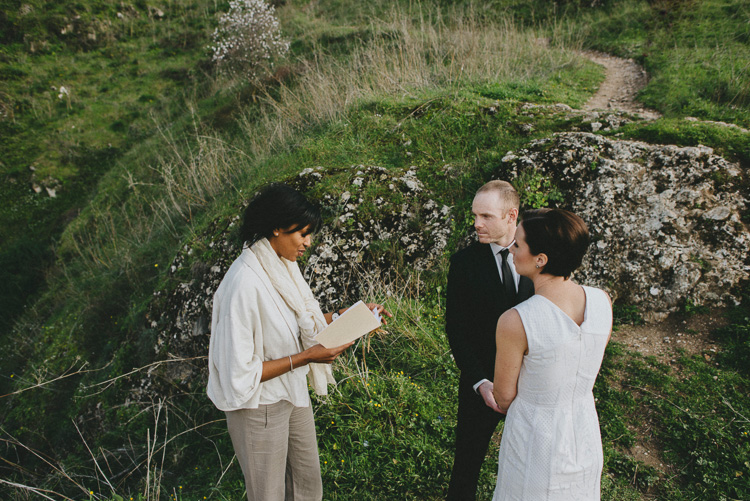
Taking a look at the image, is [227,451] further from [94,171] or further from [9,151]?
[9,151]

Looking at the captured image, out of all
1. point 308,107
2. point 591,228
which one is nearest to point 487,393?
point 591,228

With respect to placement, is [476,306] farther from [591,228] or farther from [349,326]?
[591,228]

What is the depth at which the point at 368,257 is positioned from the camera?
4.49m

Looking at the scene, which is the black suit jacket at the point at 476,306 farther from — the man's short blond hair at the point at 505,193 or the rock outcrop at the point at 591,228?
the rock outcrop at the point at 591,228

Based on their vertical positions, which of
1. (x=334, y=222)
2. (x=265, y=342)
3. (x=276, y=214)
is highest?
(x=276, y=214)

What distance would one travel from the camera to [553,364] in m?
1.56

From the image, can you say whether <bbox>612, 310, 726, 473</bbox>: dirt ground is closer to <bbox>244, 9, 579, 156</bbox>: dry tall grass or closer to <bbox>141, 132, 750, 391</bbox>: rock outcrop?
<bbox>141, 132, 750, 391</bbox>: rock outcrop

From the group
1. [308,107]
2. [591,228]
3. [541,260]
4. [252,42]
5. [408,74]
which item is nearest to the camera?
[541,260]

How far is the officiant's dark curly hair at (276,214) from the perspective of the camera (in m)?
1.96

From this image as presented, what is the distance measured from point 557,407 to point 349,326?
3.38 ft

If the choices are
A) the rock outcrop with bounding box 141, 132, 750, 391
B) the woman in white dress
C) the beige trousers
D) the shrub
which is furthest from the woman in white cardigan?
the shrub

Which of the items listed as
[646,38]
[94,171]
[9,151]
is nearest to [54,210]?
[94,171]

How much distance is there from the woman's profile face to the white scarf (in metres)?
0.04

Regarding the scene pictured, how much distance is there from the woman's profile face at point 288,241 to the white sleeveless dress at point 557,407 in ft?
3.75
